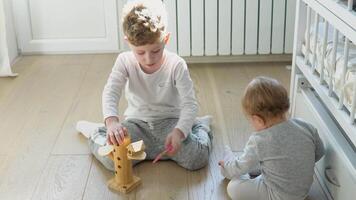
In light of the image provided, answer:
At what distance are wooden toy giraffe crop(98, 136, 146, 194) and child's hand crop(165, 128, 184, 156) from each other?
93 millimetres

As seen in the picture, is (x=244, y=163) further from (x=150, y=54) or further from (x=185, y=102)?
(x=150, y=54)

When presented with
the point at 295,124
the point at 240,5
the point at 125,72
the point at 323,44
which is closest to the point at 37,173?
the point at 125,72

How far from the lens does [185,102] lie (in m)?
1.66

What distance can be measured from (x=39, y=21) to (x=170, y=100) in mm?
1488

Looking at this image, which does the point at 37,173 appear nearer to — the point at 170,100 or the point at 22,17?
the point at 170,100

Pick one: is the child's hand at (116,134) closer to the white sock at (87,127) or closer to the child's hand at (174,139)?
the child's hand at (174,139)

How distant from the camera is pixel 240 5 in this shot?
2.57 metres

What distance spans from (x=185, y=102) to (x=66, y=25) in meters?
1.53

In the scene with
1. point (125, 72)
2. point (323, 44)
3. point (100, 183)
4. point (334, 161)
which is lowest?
point (100, 183)

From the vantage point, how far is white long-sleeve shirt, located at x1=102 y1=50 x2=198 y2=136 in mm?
1651

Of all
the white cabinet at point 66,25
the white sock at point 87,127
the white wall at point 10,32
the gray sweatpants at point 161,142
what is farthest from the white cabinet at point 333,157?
the white wall at point 10,32

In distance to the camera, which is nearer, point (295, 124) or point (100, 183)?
point (295, 124)

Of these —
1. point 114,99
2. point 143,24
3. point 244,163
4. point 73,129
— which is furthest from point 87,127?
point 244,163

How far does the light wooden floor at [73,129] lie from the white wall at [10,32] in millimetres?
70
